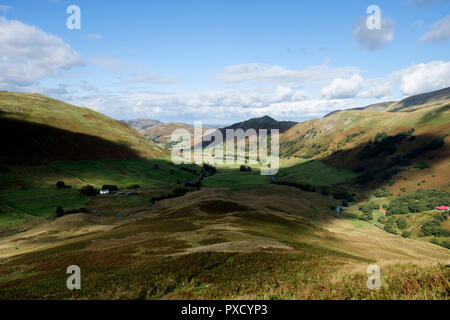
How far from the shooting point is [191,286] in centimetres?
1834

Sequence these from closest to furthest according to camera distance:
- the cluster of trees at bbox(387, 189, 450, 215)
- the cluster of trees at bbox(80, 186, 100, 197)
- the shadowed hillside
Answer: the cluster of trees at bbox(80, 186, 100, 197)
the cluster of trees at bbox(387, 189, 450, 215)
the shadowed hillside

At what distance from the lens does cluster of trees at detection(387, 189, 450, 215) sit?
153500 millimetres

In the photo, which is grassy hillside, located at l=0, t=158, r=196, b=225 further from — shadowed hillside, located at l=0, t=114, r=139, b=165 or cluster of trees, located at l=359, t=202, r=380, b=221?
cluster of trees, located at l=359, t=202, r=380, b=221

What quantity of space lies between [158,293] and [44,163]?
201205 mm

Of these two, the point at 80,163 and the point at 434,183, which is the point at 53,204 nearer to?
the point at 80,163

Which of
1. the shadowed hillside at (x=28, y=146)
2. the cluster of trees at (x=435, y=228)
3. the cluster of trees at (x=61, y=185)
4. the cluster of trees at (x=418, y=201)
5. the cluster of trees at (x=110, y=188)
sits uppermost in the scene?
the shadowed hillside at (x=28, y=146)

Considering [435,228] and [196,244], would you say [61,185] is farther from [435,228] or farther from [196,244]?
[435,228]

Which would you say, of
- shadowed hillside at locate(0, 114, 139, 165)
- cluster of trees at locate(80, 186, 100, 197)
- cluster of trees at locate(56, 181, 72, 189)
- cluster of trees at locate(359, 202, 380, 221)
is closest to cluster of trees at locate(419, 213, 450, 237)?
cluster of trees at locate(359, 202, 380, 221)

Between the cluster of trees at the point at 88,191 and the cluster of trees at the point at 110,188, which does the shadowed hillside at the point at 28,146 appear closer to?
the cluster of trees at the point at 110,188

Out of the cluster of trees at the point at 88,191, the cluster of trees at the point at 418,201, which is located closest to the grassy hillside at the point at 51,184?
the cluster of trees at the point at 88,191

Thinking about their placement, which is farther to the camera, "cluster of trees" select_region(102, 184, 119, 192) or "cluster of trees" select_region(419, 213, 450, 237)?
"cluster of trees" select_region(102, 184, 119, 192)

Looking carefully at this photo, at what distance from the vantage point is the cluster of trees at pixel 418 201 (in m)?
154

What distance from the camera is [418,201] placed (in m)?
162
